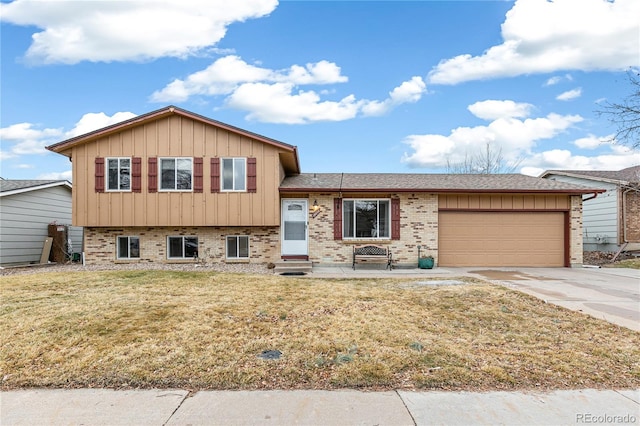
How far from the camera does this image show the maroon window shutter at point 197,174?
40.8ft

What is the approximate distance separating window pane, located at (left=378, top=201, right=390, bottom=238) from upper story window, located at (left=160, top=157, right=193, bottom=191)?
22.0ft

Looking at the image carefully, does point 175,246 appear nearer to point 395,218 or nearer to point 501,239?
point 395,218

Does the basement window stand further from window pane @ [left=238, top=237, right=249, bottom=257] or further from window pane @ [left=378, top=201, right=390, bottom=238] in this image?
window pane @ [left=378, top=201, right=390, bottom=238]

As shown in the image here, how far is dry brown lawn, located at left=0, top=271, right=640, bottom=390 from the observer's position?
3.62 metres

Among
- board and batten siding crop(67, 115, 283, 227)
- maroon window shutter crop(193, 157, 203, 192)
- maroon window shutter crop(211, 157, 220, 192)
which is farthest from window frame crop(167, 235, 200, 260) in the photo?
maroon window shutter crop(211, 157, 220, 192)

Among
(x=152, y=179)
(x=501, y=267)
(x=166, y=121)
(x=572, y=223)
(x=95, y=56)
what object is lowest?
(x=501, y=267)

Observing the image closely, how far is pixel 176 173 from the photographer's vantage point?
1251 cm

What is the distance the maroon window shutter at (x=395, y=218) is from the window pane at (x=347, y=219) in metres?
1.42

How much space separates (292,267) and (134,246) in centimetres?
574

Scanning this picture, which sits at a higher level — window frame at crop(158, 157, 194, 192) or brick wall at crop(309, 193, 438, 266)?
window frame at crop(158, 157, 194, 192)

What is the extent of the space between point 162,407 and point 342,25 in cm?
1332

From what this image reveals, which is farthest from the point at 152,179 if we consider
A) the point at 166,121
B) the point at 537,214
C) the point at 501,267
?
the point at 537,214

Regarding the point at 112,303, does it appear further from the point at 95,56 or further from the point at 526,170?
the point at 526,170

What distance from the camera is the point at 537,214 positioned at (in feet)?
44.2
